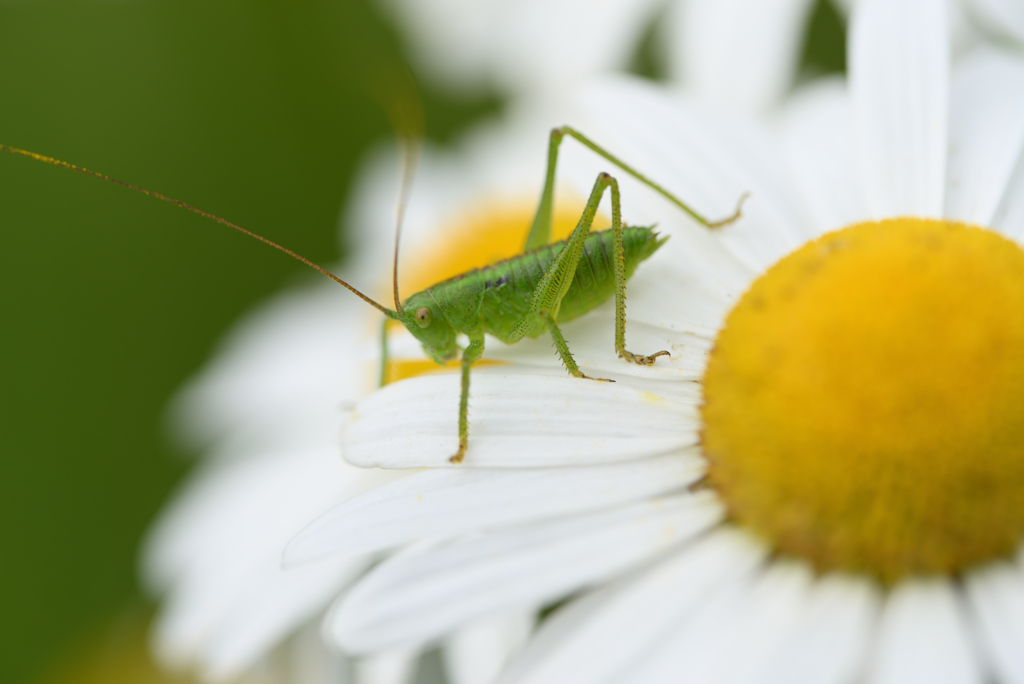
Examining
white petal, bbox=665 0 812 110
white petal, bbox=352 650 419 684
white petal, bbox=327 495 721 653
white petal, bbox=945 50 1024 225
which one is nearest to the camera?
white petal, bbox=327 495 721 653

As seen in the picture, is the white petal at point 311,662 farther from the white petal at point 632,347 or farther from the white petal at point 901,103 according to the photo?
the white petal at point 901,103

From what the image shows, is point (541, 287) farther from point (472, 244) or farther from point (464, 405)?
point (472, 244)

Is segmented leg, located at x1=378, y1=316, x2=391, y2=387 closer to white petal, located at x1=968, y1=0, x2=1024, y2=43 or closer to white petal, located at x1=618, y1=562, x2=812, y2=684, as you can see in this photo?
white petal, located at x1=618, y1=562, x2=812, y2=684

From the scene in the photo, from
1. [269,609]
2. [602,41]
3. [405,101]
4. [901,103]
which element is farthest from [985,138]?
[269,609]

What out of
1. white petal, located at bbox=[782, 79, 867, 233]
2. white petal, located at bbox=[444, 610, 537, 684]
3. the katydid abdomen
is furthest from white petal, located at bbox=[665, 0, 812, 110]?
white petal, located at bbox=[444, 610, 537, 684]

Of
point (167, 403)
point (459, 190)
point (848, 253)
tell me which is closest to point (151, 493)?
point (167, 403)

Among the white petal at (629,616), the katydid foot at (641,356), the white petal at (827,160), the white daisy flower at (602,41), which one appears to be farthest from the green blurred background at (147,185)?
the white petal at (629,616)

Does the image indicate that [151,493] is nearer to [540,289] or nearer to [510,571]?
[540,289]
